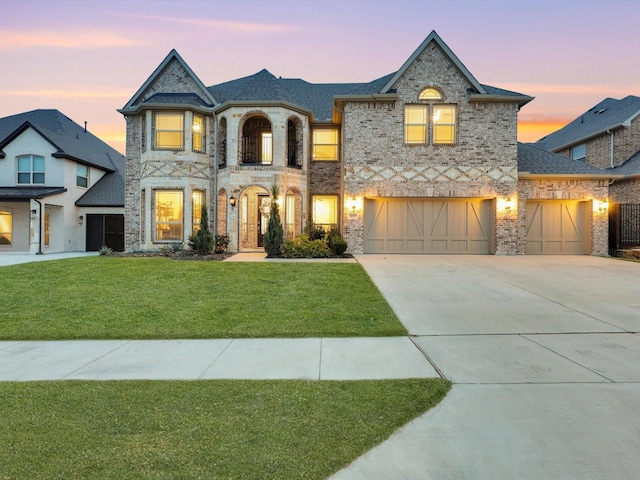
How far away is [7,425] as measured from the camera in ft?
9.41

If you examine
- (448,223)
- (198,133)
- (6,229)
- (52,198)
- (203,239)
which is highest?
(198,133)

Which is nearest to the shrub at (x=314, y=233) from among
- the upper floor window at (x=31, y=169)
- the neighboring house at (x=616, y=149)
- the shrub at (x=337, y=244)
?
the shrub at (x=337, y=244)

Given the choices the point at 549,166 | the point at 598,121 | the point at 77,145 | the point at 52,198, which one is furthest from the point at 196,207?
the point at 598,121

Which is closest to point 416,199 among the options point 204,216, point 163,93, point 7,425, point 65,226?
point 204,216

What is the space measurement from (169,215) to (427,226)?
11866 millimetres

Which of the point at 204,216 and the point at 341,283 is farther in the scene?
the point at 204,216

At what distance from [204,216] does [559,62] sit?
27690 mm

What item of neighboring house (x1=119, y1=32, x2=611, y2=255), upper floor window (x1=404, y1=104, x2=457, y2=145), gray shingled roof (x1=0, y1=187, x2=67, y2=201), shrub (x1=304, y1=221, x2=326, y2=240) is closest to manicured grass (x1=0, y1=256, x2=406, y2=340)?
shrub (x1=304, y1=221, x2=326, y2=240)

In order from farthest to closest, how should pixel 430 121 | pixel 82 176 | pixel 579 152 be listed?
1. pixel 579 152
2. pixel 82 176
3. pixel 430 121

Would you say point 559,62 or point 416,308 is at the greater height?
point 559,62

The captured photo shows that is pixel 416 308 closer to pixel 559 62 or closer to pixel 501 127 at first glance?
pixel 501 127

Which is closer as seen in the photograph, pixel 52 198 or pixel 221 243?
pixel 221 243

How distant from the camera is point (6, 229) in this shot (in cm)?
1928

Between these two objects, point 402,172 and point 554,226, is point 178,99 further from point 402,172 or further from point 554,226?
point 554,226
